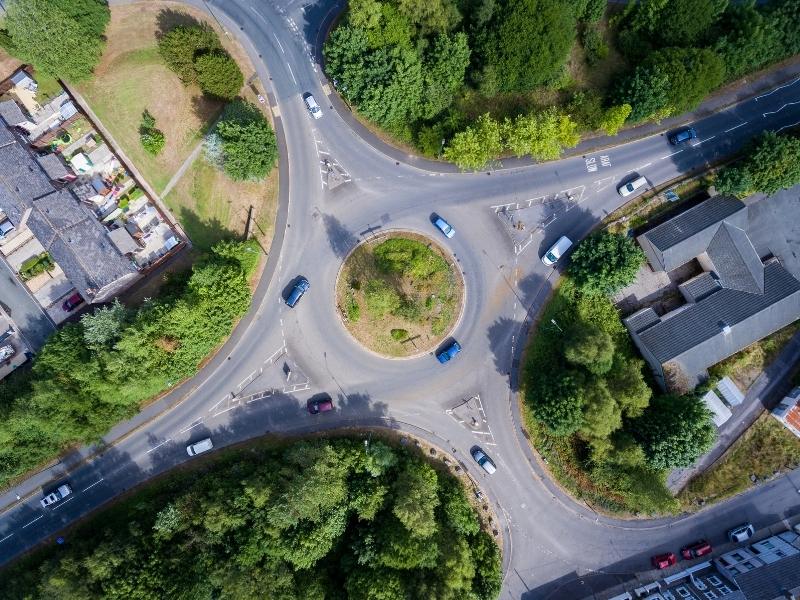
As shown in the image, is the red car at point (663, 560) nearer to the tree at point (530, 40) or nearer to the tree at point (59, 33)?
the tree at point (530, 40)

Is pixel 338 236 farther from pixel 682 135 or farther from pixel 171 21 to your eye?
pixel 682 135

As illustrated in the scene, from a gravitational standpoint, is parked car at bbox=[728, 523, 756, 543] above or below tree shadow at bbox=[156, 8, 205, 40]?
below

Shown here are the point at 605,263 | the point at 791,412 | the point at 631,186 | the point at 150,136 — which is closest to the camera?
the point at 605,263

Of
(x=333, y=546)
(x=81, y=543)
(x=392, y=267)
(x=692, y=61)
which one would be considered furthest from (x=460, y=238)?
(x=81, y=543)

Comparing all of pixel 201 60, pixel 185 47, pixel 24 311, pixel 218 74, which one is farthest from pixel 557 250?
pixel 24 311

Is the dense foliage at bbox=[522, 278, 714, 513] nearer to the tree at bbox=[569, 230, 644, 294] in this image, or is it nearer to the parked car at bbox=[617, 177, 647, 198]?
the tree at bbox=[569, 230, 644, 294]

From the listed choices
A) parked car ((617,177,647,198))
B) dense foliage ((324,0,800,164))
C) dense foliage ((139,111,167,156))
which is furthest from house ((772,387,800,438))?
dense foliage ((139,111,167,156))

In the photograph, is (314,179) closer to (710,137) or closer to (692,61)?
(692,61)
